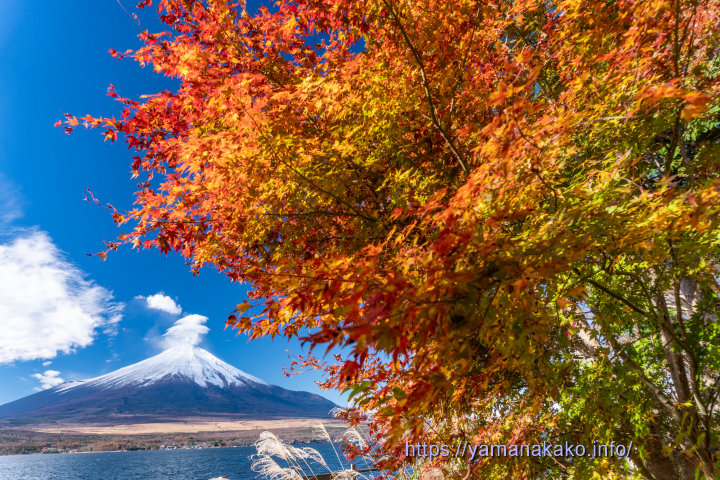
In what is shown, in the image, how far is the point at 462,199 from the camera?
2070 millimetres

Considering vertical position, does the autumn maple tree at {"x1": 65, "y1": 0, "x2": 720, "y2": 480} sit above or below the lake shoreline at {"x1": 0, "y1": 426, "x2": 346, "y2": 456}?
above

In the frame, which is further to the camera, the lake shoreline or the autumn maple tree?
the lake shoreline

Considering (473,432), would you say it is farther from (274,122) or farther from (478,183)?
(274,122)

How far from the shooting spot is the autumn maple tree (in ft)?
5.30

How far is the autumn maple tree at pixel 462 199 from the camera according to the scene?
5.30ft

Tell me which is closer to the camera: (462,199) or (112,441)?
(462,199)

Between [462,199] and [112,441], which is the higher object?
[462,199]

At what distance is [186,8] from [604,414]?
6.47 metres

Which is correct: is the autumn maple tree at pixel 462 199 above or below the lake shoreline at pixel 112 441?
above

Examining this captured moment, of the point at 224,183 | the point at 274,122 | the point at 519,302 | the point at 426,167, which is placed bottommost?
the point at 519,302

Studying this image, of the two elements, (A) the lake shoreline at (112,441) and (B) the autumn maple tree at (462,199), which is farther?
(A) the lake shoreline at (112,441)

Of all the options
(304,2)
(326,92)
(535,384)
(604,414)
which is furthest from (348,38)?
(604,414)

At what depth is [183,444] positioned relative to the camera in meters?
124

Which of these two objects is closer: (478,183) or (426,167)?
(478,183)
